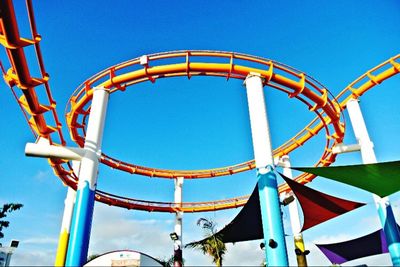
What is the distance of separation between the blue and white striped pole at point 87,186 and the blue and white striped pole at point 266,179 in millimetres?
Result: 5093

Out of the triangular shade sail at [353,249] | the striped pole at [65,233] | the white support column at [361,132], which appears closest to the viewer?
the white support column at [361,132]

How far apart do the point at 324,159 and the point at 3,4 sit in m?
13.9

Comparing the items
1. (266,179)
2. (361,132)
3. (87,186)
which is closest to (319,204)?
(361,132)

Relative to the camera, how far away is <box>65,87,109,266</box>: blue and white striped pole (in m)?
8.65

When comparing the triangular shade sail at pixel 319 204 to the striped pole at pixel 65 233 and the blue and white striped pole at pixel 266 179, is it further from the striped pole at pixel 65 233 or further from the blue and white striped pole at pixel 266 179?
the striped pole at pixel 65 233

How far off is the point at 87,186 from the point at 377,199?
10210mm

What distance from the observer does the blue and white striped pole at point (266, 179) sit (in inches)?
305

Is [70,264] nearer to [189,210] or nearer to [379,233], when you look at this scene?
[189,210]

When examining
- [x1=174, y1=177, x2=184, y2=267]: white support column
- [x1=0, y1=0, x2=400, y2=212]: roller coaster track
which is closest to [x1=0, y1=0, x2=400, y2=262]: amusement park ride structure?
[x1=0, y1=0, x2=400, y2=212]: roller coaster track

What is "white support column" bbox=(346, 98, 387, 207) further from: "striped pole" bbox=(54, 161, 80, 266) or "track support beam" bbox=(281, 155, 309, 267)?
"striped pole" bbox=(54, 161, 80, 266)

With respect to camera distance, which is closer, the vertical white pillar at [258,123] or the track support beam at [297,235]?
the vertical white pillar at [258,123]

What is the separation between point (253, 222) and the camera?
13852mm

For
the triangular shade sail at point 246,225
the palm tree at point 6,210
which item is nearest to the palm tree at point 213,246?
the triangular shade sail at point 246,225

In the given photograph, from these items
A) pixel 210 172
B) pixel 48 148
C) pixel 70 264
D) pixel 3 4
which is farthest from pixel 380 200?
pixel 3 4
